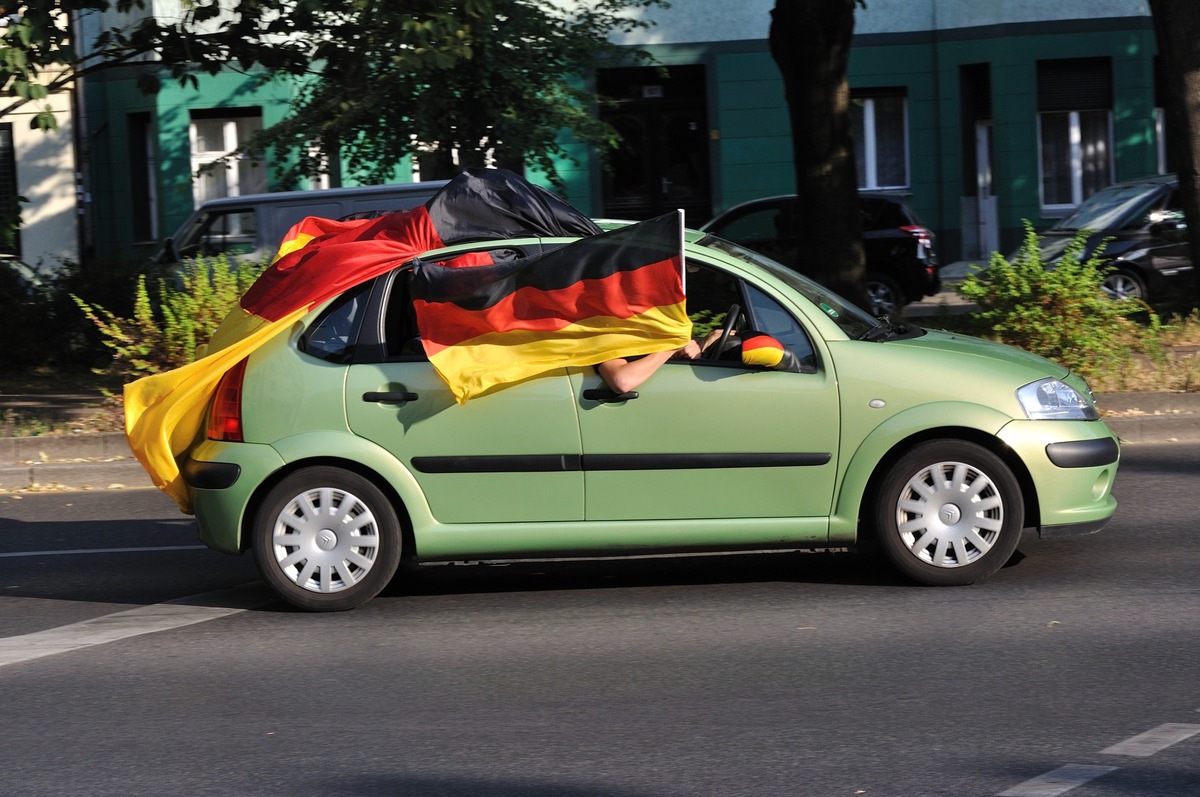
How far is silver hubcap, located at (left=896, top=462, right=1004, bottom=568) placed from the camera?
21.7 ft

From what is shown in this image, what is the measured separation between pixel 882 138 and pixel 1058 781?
22.3m

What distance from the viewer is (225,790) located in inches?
182

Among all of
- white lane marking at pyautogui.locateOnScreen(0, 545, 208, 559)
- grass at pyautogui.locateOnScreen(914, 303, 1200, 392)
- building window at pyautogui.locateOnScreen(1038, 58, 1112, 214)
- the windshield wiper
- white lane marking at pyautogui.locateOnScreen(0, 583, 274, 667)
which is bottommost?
white lane marking at pyautogui.locateOnScreen(0, 583, 274, 667)

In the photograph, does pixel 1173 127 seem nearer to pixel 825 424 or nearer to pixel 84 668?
pixel 825 424

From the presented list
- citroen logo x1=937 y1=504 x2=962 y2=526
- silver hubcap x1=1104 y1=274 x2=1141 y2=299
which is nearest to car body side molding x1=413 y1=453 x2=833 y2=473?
citroen logo x1=937 y1=504 x2=962 y2=526

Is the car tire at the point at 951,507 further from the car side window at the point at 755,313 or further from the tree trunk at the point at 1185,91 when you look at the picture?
the tree trunk at the point at 1185,91

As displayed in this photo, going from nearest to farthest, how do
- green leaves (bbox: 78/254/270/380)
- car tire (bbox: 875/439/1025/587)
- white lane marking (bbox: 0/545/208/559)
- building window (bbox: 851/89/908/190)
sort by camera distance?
car tire (bbox: 875/439/1025/587) → white lane marking (bbox: 0/545/208/559) → green leaves (bbox: 78/254/270/380) → building window (bbox: 851/89/908/190)

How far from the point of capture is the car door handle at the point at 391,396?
264 inches

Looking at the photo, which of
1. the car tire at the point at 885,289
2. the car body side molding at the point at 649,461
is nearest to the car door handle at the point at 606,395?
the car body side molding at the point at 649,461

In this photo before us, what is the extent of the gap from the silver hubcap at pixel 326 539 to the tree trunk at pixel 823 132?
24.0 ft

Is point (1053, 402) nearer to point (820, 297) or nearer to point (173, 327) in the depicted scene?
point (820, 297)

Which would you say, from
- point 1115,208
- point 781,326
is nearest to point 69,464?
point 781,326

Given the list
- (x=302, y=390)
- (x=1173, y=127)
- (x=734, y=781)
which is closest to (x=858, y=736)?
(x=734, y=781)

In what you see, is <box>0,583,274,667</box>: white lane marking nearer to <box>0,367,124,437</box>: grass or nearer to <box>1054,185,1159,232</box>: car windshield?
<box>0,367,124,437</box>: grass
